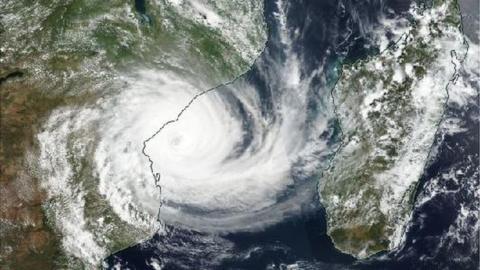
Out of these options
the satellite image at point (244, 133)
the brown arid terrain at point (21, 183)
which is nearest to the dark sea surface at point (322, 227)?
the satellite image at point (244, 133)

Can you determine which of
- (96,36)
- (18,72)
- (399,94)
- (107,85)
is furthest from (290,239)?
(18,72)

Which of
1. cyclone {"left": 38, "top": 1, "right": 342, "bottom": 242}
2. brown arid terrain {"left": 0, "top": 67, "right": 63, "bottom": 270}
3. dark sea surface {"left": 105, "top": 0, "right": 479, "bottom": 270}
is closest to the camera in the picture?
brown arid terrain {"left": 0, "top": 67, "right": 63, "bottom": 270}

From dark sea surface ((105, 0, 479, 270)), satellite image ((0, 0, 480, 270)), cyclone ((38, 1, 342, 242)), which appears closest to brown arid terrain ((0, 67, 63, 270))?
satellite image ((0, 0, 480, 270))

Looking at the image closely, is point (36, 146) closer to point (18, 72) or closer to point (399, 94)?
point (18, 72)

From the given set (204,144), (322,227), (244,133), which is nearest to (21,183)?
(204,144)

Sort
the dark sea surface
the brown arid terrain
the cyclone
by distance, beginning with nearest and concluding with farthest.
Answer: the brown arid terrain, the cyclone, the dark sea surface

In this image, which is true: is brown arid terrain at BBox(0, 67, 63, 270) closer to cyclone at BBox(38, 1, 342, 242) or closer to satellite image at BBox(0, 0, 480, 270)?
satellite image at BBox(0, 0, 480, 270)
